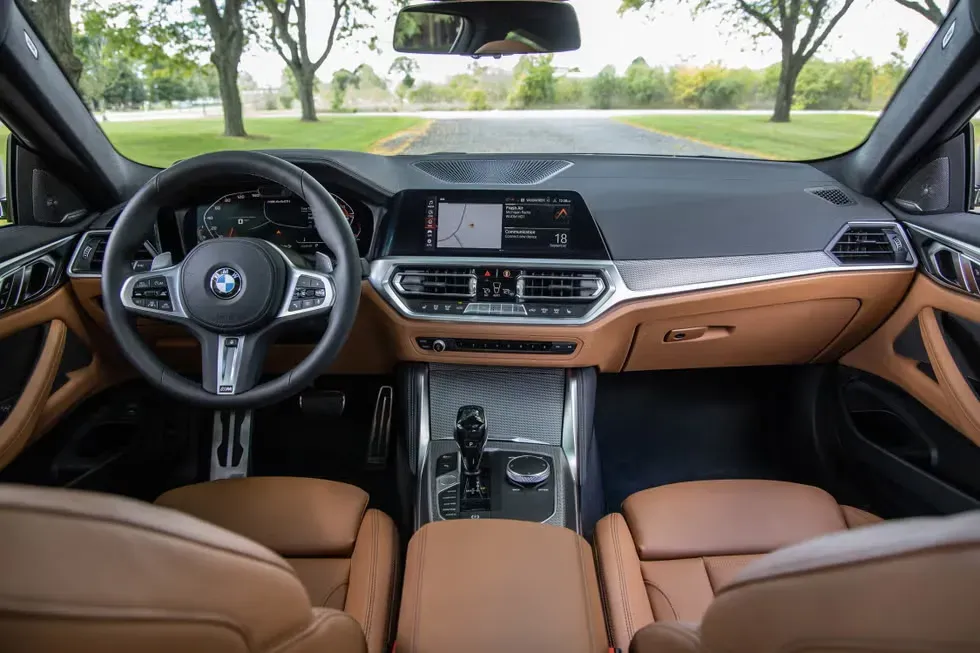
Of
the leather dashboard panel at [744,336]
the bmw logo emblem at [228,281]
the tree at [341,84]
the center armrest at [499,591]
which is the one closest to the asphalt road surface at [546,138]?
the tree at [341,84]

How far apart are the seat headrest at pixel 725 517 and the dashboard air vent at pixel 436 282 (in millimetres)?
845

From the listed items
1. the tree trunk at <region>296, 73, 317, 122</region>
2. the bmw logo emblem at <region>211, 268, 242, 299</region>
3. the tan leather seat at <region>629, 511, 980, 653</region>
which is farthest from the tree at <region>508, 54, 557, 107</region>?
the tan leather seat at <region>629, 511, 980, 653</region>

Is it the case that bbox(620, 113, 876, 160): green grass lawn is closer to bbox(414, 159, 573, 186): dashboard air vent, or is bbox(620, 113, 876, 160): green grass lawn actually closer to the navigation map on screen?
bbox(414, 159, 573, 186): dashboard air vent

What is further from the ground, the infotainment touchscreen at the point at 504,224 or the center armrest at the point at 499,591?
the infotainment touchscreen at the point at 504,224

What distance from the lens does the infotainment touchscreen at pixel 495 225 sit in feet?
7.63

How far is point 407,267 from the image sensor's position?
2336 mm

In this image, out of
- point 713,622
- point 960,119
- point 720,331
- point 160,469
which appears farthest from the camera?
point 160,469

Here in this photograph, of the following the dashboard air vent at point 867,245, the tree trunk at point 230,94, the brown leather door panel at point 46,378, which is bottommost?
the brown leather door panel at point 46,378

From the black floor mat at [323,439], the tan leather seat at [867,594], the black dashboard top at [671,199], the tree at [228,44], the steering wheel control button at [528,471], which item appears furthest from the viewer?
the black floor mat at [323,439]

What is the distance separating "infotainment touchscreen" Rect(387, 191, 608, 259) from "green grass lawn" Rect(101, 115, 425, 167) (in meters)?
0.33

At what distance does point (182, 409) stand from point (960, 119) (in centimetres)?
280

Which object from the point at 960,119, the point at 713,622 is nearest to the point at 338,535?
the point at 713,622

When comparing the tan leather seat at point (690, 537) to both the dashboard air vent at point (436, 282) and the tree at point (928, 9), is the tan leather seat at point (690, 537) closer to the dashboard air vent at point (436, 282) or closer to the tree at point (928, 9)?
the dashboard air vent at point (436, 282)

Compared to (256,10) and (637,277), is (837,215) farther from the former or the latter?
(256,10)
